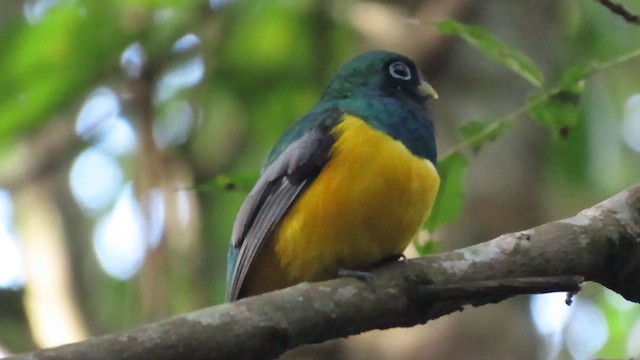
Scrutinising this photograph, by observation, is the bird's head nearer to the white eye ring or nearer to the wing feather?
the white eye ring

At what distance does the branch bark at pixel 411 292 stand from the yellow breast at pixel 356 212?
0.47 meters

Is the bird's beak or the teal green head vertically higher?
the teal green head

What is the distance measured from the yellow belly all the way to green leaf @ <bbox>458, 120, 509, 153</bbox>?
0.57 ft

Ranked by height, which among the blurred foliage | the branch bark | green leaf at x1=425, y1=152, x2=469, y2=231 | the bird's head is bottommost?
the blurred foliage

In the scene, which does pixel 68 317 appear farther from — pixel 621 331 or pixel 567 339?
pixel 621 331

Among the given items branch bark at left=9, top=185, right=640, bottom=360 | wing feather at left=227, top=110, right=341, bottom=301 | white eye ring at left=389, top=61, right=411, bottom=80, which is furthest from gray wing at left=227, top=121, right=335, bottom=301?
branch bark at left=9, top=185, right=640, bottom=360

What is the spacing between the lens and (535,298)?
448 cm

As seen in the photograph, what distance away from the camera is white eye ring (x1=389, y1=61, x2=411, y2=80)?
3801mm

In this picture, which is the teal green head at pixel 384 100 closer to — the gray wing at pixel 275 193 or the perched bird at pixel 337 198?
the perched bird at pixel 337 198

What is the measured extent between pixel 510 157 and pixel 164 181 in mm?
1741

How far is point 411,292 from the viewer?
8.07 ft

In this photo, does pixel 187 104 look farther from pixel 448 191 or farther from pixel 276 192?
pixel 448 191

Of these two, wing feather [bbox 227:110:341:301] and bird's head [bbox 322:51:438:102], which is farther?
bird's head [bbox 322:51:438:102]

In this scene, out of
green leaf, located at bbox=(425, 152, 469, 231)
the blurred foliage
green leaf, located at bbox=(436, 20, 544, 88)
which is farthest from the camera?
the blurred foliage
